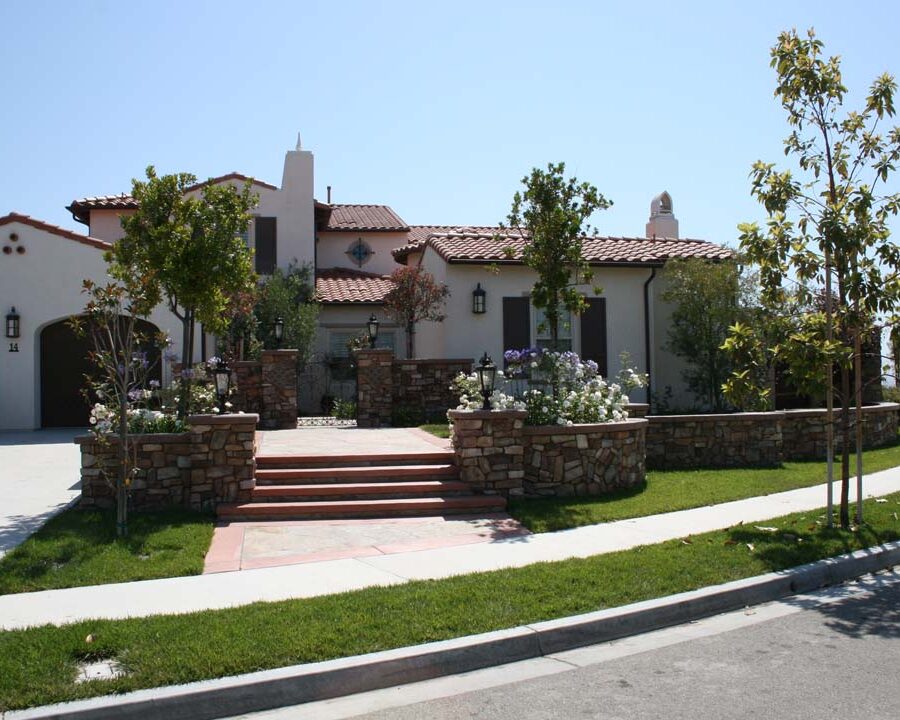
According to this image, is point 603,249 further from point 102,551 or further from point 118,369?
point 102,551

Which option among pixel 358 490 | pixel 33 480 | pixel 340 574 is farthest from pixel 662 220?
pixel 340 574

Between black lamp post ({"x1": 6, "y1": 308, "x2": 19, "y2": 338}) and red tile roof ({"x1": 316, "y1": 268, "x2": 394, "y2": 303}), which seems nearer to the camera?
black lamp post ({"x1": 6, "y1": 308, "x2": 19, "y2": 338})

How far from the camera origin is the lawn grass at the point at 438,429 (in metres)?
15.0

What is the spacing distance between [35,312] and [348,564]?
45.6ft

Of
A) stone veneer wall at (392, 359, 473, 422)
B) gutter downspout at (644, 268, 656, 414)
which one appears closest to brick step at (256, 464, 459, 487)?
stone veneer wall at (392, 359, 473, 422)

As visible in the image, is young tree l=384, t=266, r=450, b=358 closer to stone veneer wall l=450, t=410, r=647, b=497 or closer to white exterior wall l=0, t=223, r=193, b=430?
white exterior wall l=0, t=223, r=193, b=430

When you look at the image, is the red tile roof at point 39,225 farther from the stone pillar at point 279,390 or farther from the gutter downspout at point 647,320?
the gutter downspout at point 647,320

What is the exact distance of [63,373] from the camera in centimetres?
1934

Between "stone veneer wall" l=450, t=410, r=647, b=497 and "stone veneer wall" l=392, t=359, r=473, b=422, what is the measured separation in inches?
260

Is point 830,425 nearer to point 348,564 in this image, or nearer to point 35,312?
point 348,564

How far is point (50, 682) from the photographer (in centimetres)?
490

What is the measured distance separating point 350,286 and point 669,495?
49.4 ft

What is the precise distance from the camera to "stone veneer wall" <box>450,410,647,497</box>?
36.1 ft

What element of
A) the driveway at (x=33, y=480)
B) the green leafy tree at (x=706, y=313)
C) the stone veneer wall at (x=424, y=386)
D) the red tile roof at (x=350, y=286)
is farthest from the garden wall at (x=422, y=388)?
the driveway at (x=33, y=480)
